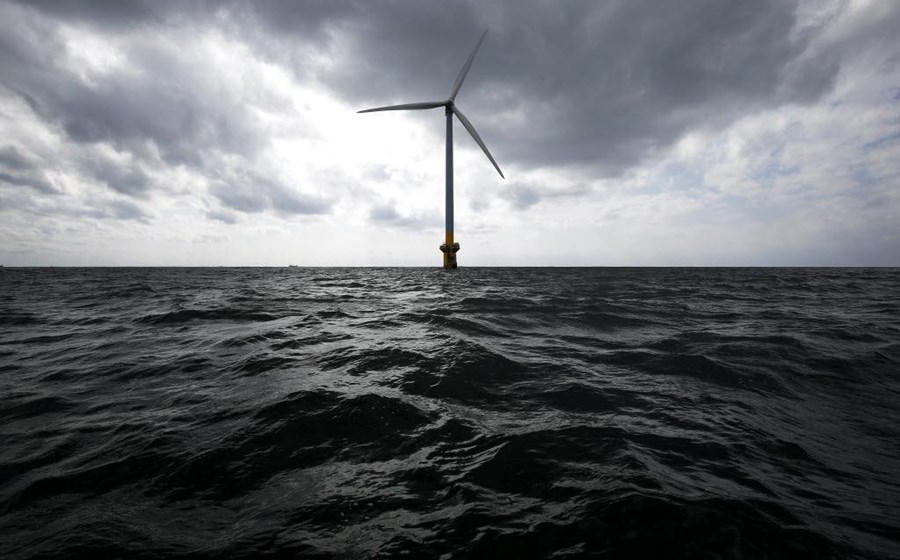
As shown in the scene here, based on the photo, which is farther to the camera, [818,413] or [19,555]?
[818,413]

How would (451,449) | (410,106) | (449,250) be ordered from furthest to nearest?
(449,250) < (410,106) < (451,449)

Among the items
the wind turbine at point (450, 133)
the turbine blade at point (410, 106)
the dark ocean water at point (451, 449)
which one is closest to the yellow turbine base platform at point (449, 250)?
the wind turbine at point (450, 133)

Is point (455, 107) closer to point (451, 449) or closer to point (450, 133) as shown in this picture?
point (450, 133)

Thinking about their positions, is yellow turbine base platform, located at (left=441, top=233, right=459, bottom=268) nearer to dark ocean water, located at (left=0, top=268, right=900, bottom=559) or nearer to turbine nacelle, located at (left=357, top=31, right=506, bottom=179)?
turbine nacelle, located at (left=357, top=31, right=506, bottom=179)

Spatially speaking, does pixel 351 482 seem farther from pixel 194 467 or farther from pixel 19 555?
pixel 19 555

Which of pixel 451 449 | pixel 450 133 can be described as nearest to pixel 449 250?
pixel 450 133

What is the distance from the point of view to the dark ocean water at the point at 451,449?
3.62m

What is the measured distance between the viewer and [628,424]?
606 cm

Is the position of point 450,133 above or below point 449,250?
above

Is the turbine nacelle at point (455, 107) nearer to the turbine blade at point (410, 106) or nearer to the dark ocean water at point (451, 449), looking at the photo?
the turbine blade at point (410, 106)

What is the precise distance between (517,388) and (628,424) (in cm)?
222

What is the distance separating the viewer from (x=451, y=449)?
207 inches

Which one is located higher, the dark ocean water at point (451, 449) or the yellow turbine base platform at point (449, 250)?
the yellow turbine base platform at point (449, 250)

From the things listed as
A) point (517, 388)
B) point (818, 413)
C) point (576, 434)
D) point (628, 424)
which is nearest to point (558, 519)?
point (576, 434)
